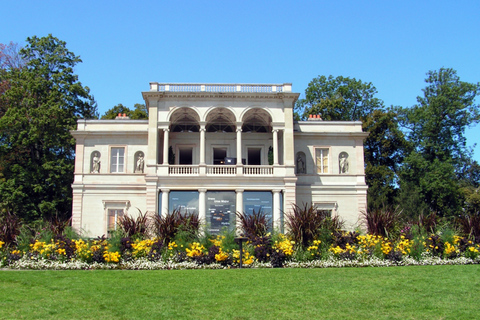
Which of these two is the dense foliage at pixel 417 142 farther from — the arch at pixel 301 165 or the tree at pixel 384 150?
the arch at pixel 301 165

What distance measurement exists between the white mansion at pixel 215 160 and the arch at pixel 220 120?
0.08 m

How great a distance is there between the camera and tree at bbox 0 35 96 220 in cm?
3684

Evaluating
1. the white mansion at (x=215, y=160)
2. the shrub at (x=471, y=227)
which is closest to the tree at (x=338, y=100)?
the white mansion at (x=215, y=160)

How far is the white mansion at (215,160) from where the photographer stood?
32.2m

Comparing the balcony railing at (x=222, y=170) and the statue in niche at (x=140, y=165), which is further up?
the statue in niche at (x=140, y=165)

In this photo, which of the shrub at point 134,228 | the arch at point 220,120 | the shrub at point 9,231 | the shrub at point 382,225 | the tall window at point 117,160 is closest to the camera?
the shrub at point 9,231

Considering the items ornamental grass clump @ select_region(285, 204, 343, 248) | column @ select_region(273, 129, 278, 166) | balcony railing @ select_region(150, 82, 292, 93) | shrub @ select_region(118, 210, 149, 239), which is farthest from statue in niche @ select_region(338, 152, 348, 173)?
shrub @ select_region(118, 210, 149, 239)

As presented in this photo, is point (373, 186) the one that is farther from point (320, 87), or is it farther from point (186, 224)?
point (186, 224)

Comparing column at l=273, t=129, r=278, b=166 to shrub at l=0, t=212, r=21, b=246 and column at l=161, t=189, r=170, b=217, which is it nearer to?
column at l=161, t=189, r=170, b=217

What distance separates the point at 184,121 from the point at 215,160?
3.48m

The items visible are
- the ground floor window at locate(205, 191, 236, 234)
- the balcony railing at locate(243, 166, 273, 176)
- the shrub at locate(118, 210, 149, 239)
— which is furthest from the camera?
the balcony railing at locate(243, 166, 273, 176)

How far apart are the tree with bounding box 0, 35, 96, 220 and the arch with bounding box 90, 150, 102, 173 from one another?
12.8 ft

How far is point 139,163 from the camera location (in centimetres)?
3447

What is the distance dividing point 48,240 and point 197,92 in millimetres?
15724
